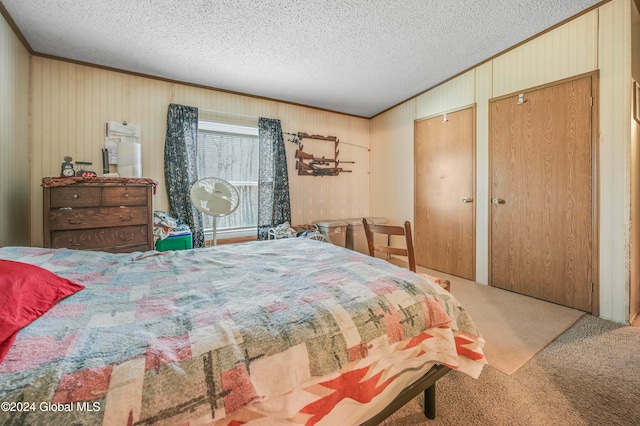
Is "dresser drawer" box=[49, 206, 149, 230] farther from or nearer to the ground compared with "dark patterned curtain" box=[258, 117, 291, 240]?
nearer to the ground

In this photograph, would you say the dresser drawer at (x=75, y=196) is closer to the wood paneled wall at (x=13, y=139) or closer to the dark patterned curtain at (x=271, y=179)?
the wood paneled wall at (x=13, y=139)

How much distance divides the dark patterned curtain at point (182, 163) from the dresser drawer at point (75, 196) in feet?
3.21

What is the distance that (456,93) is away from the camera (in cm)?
343

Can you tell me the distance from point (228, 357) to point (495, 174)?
133 inches

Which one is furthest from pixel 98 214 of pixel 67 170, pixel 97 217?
pixel 67 170

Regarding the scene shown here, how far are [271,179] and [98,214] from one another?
83.4 inches

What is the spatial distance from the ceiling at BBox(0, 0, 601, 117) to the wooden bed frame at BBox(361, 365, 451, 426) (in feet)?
8.49

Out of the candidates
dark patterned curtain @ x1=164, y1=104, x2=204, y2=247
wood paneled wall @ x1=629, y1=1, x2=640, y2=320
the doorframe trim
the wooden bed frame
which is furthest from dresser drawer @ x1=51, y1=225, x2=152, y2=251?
wood paneled wall @ x1=629, y1=1, x2=640, y2=320

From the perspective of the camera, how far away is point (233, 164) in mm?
3766

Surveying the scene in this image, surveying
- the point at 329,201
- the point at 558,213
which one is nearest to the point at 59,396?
the point at 558,213

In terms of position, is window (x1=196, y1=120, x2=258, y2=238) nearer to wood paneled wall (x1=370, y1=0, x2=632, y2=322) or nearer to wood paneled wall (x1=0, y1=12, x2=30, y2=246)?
wood paneled wall (x1=0, y1=12, x2=30, y2=246)

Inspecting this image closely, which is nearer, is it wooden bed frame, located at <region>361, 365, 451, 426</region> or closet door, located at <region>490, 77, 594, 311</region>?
wooden bed frame, located at <region>361, 365, 451, 426</region>

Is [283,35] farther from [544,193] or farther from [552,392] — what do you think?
[552,392]

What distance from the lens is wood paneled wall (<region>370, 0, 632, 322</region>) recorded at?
7.07 feet
